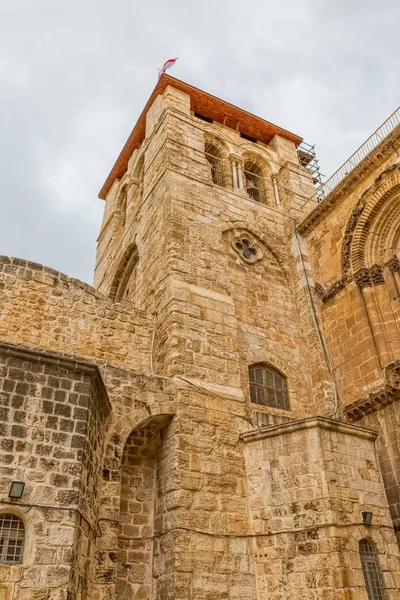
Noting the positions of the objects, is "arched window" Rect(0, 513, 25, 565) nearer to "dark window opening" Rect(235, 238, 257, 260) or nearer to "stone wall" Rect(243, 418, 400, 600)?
"stone wall" Rect(243, 418, 400, 600)

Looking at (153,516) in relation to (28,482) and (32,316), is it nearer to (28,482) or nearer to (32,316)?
(28,482)

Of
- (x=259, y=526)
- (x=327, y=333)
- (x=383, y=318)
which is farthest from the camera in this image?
(x=327, y=333)

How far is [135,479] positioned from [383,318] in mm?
5901

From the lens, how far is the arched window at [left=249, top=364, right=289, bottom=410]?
392 inches

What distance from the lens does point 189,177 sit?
12305 millimetres

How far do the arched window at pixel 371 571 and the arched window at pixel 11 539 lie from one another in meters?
4.62

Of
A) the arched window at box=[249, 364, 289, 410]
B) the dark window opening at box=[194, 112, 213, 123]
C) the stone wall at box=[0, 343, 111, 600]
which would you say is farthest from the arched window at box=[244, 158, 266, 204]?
the stone wall at box=[0, 343, 111, 600]

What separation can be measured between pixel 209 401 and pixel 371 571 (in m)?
3.47

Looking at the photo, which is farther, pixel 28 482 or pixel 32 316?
pixel 32 316

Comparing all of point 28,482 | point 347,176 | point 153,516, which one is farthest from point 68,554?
point 347,176

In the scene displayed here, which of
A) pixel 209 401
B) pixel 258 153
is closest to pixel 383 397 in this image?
pixel 209 401

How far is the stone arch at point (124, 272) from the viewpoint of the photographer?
13834 mm

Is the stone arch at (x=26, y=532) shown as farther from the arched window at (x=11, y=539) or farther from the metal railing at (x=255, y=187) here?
the metal railing at (x=255, y=187)

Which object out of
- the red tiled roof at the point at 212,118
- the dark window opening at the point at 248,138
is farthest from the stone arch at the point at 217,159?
the dark window opening at the point at 248,138
